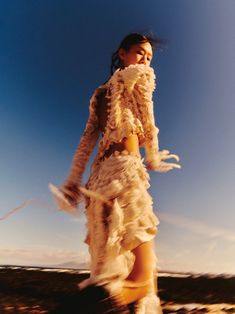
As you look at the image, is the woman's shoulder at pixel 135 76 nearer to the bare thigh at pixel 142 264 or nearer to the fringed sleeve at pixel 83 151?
the fringed sleeve at pixel 83 151

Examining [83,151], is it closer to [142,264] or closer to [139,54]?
[139,54]

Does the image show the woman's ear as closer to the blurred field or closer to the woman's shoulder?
the woman's shoulder

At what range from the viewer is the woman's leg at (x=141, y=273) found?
1.61 m

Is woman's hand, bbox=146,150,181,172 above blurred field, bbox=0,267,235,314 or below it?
above

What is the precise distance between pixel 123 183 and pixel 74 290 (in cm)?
182

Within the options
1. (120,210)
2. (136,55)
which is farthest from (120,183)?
(136,55)

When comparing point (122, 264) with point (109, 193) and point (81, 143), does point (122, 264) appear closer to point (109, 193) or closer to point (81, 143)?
point (109, 193)

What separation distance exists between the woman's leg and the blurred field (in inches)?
40.0

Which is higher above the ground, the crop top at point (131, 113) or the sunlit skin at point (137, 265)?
the crop top at point (131, 113)

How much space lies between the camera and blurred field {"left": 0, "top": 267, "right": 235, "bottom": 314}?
109 inches

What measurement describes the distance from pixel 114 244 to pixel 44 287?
2137mm

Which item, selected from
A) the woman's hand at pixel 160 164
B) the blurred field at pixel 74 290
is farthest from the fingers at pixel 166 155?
the blurred field at pixel 74 290

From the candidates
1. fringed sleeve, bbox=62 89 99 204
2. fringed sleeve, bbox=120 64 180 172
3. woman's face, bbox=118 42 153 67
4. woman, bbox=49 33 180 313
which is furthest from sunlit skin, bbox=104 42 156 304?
woman's face, bbox=118 42 153 67

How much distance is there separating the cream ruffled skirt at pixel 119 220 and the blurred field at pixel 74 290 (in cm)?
97
